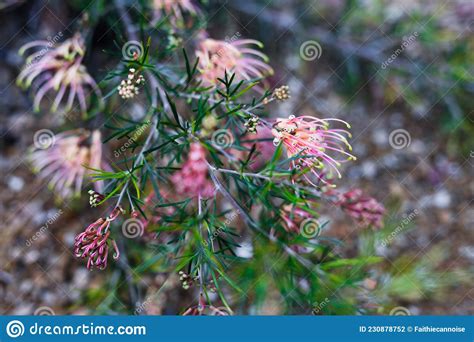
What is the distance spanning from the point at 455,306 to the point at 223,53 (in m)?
1.16

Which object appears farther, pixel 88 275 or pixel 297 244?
pixel 88 275

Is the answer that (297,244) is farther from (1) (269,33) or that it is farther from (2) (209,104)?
(1) (269,33)

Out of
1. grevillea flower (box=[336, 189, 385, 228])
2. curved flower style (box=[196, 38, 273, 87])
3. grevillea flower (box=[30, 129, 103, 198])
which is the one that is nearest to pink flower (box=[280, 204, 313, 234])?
grevillea flower (box=[336, 189, 385, 228])

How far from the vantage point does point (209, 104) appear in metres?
1.23

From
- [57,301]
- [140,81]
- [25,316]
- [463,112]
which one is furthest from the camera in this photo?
[463,112]

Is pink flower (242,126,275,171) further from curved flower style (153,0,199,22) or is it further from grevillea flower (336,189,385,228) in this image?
curved flower style (153,0,199,22)

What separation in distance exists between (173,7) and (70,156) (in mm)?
526

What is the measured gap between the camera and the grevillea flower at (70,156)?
1450mm

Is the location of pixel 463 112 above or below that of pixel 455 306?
above

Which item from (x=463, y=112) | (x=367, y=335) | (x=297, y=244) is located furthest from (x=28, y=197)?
(x=463, y=112)

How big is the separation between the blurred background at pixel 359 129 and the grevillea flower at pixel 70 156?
0.42 ft

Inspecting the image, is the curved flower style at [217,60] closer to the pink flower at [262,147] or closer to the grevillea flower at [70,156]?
the pink flower at [262,147]

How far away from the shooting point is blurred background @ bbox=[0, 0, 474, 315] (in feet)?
5.35

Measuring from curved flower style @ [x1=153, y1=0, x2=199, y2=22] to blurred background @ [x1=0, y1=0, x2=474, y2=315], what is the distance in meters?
0.21
